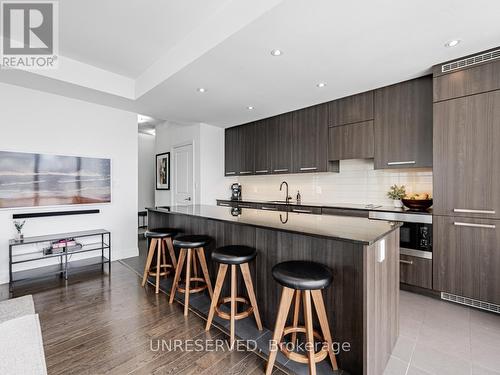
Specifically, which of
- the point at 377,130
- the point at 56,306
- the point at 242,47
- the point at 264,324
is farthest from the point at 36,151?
the point at 377,130

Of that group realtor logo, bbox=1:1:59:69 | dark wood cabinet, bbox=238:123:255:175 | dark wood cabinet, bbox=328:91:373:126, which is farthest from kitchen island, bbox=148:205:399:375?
dark wood cabinet, bbox=238:123:255:175

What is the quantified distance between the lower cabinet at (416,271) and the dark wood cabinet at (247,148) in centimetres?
290

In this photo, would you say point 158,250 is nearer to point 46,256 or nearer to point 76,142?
point 46,256

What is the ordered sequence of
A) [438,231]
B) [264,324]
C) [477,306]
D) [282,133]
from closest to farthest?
[264,324] < [477,306] < [438,231] < [282,133]

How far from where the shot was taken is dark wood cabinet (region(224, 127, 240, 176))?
5067 mm

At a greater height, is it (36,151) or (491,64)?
(491,64)

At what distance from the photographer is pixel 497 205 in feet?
7.38

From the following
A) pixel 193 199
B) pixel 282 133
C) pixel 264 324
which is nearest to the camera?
pixel 264 324

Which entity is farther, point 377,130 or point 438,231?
point 377,130

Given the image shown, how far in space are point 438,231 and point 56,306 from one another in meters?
4.05

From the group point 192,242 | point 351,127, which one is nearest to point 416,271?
point 351,127

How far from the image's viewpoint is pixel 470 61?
238 centimetres

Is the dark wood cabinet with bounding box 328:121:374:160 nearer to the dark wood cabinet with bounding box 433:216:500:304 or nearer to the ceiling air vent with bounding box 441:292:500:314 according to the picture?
the dark wood cabinet with bounding box 433:216:500:304

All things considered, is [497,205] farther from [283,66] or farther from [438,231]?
[283,66]
